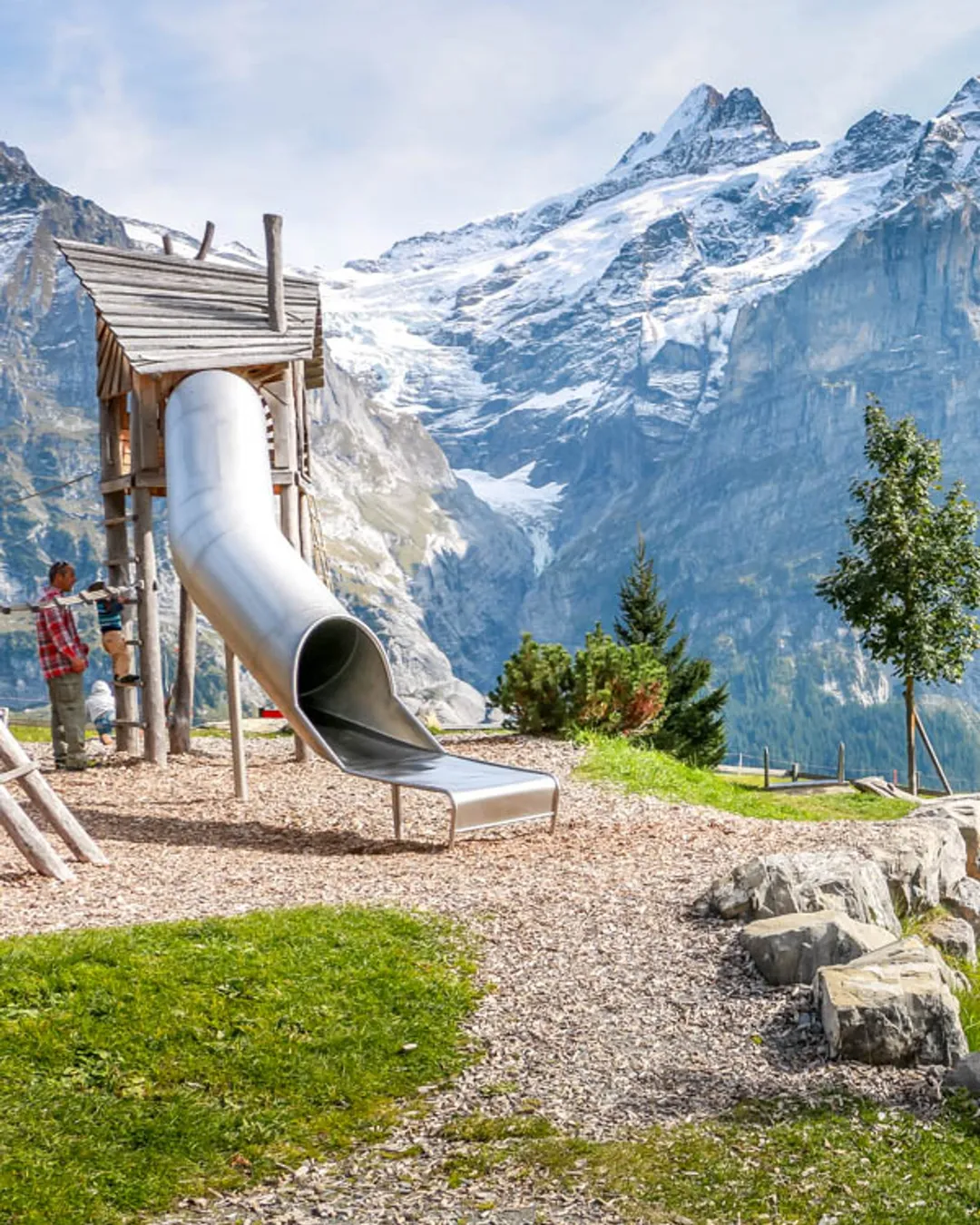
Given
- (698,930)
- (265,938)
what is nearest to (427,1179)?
(265,938)

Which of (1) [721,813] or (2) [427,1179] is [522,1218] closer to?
(2) [427,1179]

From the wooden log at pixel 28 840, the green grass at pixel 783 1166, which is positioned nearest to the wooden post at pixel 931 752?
the wooden log at pixel 28 840

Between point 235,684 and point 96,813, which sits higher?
point 235,684

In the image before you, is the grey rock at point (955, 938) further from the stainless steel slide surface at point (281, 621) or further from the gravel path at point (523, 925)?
the stainless steel slide surface at point (281, 621)

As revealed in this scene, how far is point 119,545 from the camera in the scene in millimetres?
16984

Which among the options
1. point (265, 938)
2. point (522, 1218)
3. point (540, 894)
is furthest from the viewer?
point (540, 894)

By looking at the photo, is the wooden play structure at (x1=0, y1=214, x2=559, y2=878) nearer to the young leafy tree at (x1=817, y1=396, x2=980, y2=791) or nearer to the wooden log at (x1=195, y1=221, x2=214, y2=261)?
the wooden log at (x1=195, y1=221, x2=214, y2=261)

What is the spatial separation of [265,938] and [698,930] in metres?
2.79

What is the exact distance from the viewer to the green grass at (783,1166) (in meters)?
4.90

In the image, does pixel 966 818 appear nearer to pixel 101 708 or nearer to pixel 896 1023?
pixel 896 1023

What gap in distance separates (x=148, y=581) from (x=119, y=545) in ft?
4.18

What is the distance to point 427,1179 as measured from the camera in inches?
204

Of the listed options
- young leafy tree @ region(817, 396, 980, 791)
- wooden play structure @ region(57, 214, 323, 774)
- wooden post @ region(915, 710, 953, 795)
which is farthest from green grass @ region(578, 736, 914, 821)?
wooden post @ region(915, 710, 953, 795)

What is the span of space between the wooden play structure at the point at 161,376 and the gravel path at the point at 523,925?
6.70 ft
